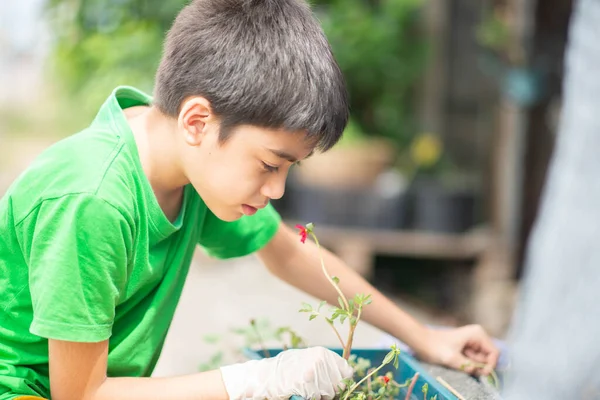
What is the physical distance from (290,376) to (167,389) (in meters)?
0.19

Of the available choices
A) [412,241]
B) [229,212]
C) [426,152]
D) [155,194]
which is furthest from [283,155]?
[426,152]

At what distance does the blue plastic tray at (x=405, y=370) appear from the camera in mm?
1177

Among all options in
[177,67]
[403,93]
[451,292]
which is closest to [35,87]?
[403,93]

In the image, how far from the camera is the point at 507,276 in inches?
160

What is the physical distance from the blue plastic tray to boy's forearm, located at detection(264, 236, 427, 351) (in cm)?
11

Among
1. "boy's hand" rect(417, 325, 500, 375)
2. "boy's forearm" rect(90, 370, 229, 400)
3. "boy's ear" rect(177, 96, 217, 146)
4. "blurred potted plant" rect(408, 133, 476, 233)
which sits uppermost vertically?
"blurred potted plant" rect(408, 133, 476, 233)

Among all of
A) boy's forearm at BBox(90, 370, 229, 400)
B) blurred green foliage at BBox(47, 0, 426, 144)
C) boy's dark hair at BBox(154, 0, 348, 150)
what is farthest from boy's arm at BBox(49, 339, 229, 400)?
blurred green foliage at BBox(47, 0, 426, 144)

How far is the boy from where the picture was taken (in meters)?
1.16

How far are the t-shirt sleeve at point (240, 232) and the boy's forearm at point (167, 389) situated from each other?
38 cm

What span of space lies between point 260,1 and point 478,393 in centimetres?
70

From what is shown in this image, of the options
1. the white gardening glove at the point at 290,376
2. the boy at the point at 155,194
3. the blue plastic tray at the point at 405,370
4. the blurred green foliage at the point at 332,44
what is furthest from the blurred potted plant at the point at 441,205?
the white gardening glove at the point at 290,376

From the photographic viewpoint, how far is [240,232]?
155cm

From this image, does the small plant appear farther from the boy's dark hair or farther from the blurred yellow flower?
the blurred yellow flower

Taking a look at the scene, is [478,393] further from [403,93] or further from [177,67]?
[403,93]
